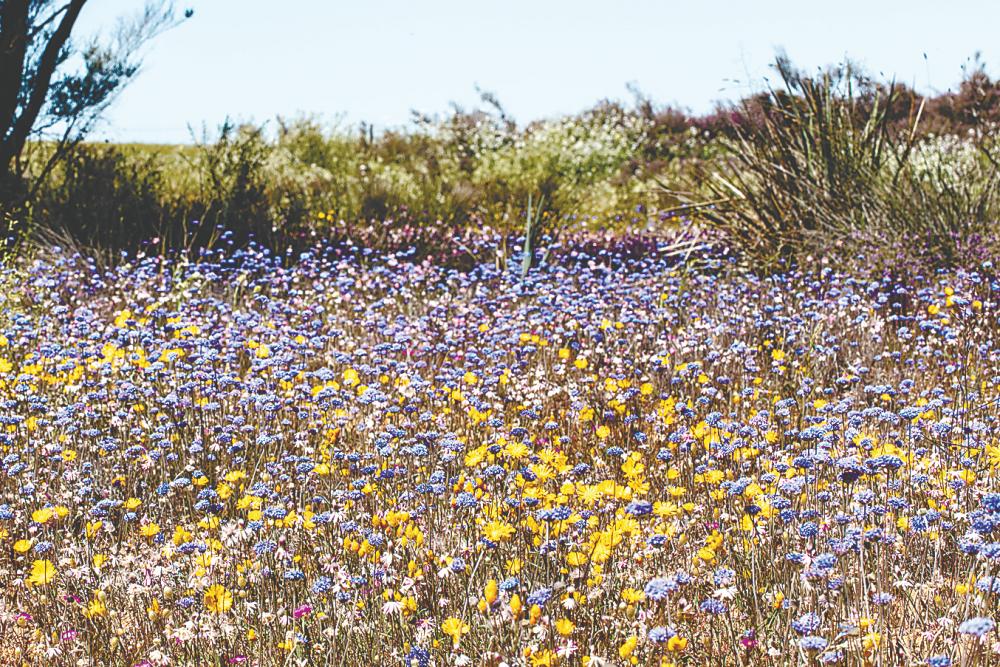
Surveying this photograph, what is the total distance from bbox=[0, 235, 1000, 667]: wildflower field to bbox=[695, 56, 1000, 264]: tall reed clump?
1139 millimetres

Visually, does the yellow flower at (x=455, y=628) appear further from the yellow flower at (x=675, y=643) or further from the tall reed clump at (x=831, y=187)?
the tall reed clump at (x=831, y=187)

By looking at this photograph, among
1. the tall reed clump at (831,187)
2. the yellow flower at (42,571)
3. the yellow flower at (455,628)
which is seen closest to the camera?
the yellow flower at (455,628)

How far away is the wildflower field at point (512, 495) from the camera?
8.67ft

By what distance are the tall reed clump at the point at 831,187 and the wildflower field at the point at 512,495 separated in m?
1.14

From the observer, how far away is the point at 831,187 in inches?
321

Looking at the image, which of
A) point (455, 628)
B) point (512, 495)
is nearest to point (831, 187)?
point (512, 495)

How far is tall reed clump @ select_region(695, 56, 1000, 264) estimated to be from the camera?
24.9 ft

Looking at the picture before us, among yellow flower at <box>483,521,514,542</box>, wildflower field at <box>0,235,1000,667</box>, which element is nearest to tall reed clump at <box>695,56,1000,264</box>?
wildflower field at <box>0,235,1000,667</box>

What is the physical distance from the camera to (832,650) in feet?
7.84

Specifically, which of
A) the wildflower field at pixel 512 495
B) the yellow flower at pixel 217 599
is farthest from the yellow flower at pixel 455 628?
the yellow flower at pixel 217 599

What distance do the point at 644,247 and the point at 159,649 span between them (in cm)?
Result: 816

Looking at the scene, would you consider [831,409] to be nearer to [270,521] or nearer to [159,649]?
[270,521]

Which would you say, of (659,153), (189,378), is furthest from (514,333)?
(659,153)

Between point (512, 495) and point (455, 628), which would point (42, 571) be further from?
point (512, 495)
